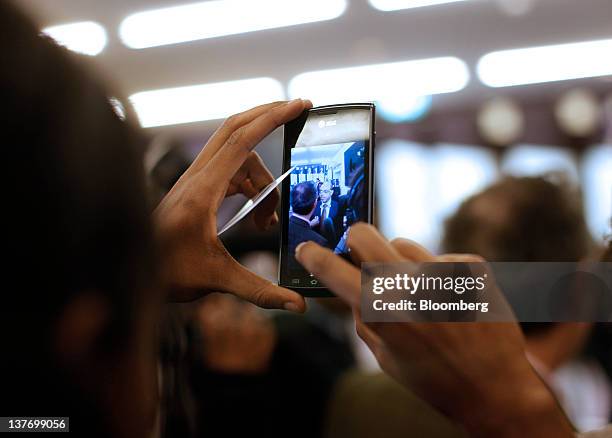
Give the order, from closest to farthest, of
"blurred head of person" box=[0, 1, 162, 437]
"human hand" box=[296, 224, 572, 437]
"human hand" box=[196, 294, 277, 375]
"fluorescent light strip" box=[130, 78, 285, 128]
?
"blurred head of person" box=[0, 1, 162, 437]
"human hand" box=[296, 224, 572, 437]
"fluorescent light strip" box=[130, 78, 285, 128]
"human hand" box=[196, 294, 277, 375]

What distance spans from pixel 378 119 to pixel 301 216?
461mm

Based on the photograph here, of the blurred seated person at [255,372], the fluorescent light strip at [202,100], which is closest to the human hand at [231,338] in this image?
the blurred seated person at [255,372]

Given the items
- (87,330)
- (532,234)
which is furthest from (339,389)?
(87,330)

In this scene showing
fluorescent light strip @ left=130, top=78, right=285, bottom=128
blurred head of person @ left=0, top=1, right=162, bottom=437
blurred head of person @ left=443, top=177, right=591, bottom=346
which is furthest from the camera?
fluorescent light strip @ left=130, top=78, right=285, bottom=128

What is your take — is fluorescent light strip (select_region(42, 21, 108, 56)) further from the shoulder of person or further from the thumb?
the shoulder of person

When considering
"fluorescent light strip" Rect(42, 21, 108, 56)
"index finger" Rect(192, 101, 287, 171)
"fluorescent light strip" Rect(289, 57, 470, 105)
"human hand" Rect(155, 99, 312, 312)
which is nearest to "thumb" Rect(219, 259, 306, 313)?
"human hand" Rect(155, 99, 312, 312)

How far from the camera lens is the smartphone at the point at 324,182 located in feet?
1.83

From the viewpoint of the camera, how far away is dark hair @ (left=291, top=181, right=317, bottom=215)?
0.58m

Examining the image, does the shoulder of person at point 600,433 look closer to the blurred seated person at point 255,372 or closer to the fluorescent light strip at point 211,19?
the blurred seated person at point 255,372

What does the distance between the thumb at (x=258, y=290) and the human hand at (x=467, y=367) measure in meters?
0.16

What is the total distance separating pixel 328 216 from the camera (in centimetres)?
57

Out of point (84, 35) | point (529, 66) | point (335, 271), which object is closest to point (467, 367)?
point (335, 271)

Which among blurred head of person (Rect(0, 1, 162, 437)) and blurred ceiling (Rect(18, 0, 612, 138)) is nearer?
blurred head of person (Rect(0, 1, 162, 437))

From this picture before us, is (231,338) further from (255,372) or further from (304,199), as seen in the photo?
(304,199)
